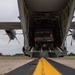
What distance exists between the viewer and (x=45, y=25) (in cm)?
1944

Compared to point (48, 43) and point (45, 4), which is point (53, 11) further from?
point (48, 43)

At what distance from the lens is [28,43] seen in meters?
19.1

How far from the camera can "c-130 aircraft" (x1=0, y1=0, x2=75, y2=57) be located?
634 inches

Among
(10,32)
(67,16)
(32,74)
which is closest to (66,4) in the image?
(67,16)

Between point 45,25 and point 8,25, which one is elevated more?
point 45,25

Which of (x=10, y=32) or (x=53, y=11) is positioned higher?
(x=53, y=11)

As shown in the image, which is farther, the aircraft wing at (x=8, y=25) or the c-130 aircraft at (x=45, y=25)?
the aircraft wing at (x=8, y=25)

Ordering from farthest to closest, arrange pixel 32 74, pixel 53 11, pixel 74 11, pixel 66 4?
pixel 53 11 → pixel 66 4 → pixel 74 11 → pixel 32 74

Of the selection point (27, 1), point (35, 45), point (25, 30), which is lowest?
point (35, 45)

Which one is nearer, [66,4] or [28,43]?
[66,4]

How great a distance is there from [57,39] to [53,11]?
3.16m

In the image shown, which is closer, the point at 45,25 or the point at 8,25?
the point at 45,25

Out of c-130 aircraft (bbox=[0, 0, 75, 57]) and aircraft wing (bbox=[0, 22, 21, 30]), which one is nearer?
c-130 aircraft (bbox=[0, 0, 75, 57])

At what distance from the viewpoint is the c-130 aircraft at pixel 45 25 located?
1611 cm
